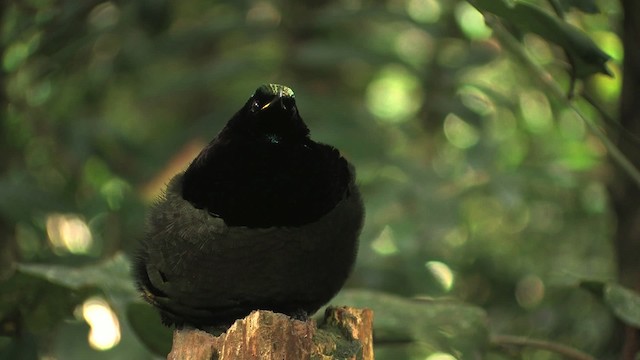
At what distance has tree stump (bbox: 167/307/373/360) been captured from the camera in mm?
917

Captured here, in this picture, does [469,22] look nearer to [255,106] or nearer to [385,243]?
[385,243]

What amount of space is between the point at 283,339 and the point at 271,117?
21 cm

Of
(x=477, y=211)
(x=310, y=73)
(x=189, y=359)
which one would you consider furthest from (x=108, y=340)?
(x=477, y=211)

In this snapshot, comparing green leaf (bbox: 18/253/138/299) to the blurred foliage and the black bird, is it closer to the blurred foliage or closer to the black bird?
the blurred foliage

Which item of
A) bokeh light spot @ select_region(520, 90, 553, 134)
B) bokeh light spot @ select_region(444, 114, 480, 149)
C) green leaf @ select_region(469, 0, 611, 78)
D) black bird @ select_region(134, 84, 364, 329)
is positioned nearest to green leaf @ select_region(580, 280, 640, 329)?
green leaf @ select_region(469, 0, 611, 78)

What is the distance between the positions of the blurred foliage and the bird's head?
0.59 meters

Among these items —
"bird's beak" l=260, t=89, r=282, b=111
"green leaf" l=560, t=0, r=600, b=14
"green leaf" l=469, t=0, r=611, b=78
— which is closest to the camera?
"bird's beak" l=260, t=89, r=282, b=111

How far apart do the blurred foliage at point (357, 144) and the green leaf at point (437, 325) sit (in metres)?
0.06

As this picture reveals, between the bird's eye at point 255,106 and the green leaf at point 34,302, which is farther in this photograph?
the green leaf at point 34,302

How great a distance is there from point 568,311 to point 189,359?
1356 mm

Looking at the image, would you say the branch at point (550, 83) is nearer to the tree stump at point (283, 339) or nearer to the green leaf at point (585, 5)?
the green leaf at point (585, 5)

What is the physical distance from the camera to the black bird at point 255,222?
0.92 m

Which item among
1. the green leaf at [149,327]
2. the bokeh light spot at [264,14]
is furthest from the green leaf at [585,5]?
the bokeh light spot at [264,14]

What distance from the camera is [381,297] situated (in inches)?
57.7
